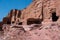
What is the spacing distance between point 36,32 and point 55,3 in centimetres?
841

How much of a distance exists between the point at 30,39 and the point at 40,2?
39.3ft

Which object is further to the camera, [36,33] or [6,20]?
[6,20]

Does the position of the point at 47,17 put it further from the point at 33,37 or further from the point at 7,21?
the point at 7,21

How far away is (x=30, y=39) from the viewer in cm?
439

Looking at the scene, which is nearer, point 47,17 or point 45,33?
point 45,33

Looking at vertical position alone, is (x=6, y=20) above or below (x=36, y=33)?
below

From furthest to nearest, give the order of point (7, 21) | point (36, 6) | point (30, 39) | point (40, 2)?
point (7, 21) < point (36, 6) < point (40, 2) < point (30, 39)

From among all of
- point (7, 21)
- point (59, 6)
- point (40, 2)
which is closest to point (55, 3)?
point (59, 6)

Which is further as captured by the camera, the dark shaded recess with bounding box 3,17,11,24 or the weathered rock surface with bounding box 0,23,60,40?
the dark shaded recess with bounding box 3,17,11,24

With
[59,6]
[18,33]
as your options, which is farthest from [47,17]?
[18,33]

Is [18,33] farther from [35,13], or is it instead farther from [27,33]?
[35,13]

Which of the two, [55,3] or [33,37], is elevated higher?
[55,3]

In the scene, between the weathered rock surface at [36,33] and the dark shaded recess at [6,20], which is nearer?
the weathered rock surface at [36,33]

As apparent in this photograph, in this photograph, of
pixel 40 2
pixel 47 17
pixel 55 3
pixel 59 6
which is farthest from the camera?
pixel 40 2
